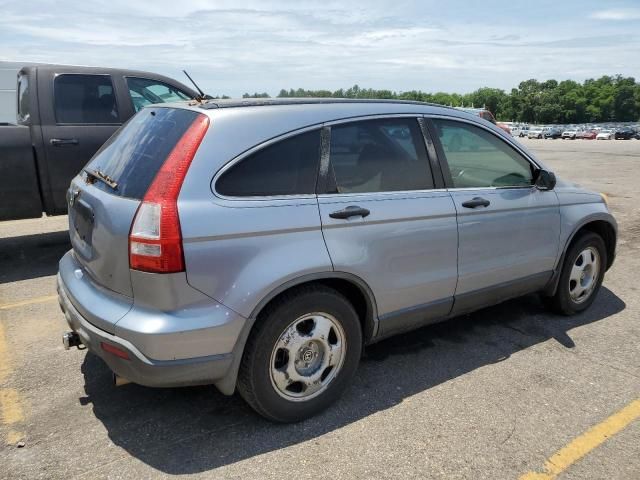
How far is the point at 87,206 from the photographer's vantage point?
9.42 ft

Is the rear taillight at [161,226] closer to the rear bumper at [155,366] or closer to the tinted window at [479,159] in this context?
the rear bumper at [155,366]

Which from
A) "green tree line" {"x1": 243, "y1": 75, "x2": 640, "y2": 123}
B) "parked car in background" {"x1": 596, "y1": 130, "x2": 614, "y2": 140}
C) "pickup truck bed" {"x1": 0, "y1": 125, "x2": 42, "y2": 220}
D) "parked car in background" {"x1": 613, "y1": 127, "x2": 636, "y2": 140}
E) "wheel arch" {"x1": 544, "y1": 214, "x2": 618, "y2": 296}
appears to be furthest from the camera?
"green tree line" {"x1": 243, "y1": 75, "x2": 640, "y2": 123}

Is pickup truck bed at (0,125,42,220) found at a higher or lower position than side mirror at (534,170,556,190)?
lower

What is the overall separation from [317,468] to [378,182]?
62.4 inches

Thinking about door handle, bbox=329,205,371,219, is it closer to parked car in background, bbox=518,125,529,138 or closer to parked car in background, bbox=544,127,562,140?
parked car in background, bbox=544,127,562,140

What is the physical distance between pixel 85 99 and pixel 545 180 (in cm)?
479

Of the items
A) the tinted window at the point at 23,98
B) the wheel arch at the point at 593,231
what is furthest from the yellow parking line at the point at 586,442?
the tinted window at the point at 23,98

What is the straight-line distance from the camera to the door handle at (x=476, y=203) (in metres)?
3.44

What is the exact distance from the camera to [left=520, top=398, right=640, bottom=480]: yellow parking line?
2588mm

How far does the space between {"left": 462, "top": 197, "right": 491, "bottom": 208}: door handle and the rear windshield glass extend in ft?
5.88

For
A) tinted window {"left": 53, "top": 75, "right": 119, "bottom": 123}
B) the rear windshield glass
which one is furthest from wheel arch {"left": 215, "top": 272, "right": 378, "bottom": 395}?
tinted window {"left": 53, "top": 75, "right": 119, "bottom": 123}

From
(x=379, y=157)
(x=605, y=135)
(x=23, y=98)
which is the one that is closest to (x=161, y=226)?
(x=379, y=157)

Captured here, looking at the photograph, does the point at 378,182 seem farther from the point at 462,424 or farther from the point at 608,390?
the point at 608,390

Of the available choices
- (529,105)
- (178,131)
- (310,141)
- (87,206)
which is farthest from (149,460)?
(529,105)
